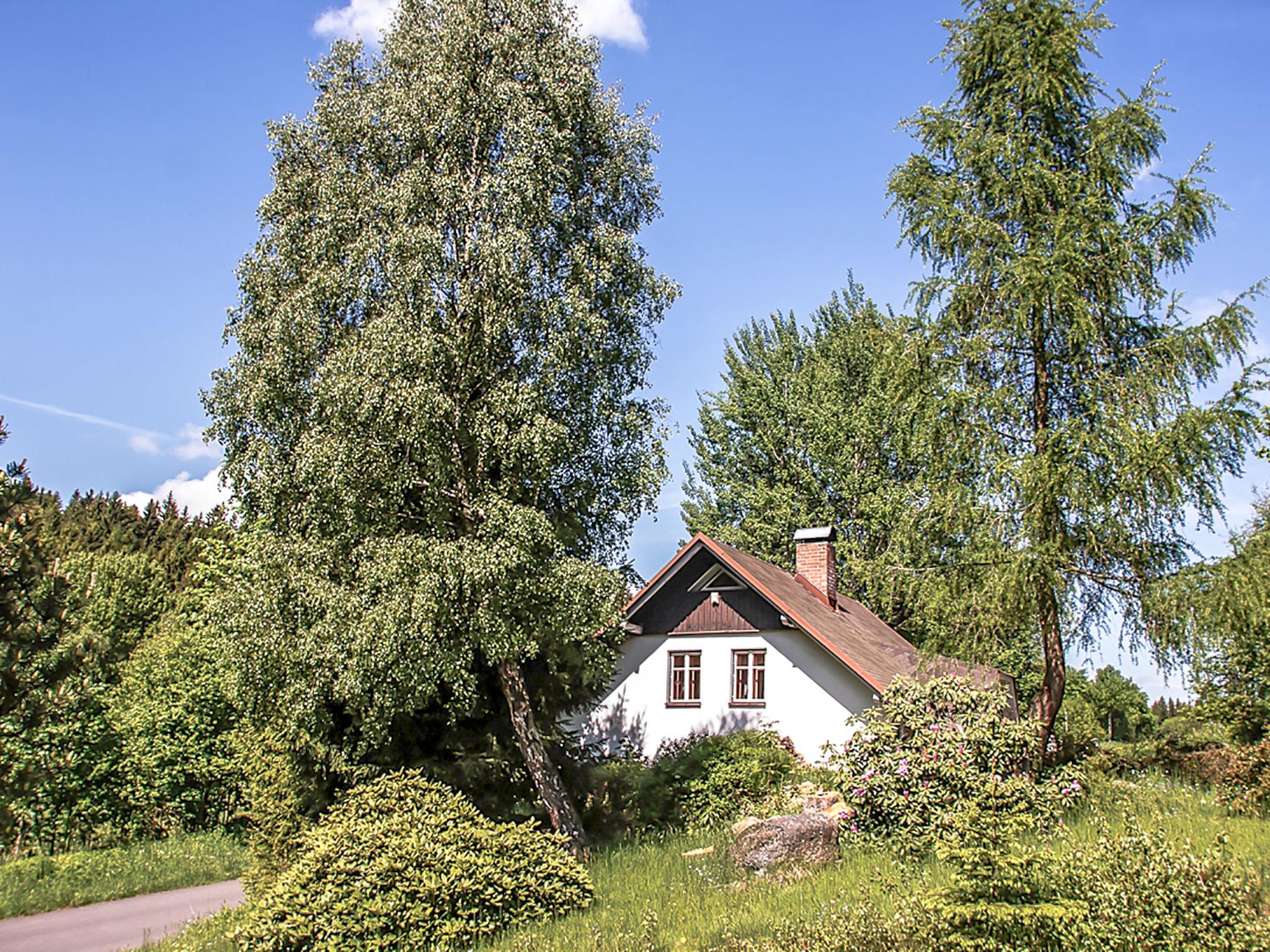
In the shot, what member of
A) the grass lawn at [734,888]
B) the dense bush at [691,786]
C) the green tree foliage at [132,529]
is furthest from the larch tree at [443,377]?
the green tree foliage at [132,529]

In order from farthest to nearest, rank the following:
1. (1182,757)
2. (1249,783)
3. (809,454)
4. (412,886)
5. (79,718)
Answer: (809,454) < (79,718) < (1182,757) < (1249,783) < (412,886)

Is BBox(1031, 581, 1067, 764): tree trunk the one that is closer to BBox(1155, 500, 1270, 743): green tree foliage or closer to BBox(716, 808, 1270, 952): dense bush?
BBox(1155, 500, 1270, 743): green tree foliage

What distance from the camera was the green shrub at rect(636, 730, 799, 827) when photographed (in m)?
17.2

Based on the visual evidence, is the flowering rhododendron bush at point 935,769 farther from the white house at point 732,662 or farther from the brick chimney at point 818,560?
the brick chimney at point 818,560

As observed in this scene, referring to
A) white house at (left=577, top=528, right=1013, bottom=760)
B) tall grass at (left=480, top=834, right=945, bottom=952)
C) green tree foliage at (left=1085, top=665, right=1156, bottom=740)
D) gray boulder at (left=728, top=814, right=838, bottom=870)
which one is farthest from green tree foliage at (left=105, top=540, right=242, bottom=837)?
green tree foliage at (left=1085, top=665, right=1156, bottom=740)

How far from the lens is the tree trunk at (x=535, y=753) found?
1458 centimetres

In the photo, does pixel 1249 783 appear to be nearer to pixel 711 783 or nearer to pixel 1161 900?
pixel 1161 900

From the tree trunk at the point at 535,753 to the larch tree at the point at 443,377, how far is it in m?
0.04

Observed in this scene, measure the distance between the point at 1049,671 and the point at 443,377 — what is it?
922 cm

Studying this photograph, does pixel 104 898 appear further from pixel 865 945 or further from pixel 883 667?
pixel 883 667

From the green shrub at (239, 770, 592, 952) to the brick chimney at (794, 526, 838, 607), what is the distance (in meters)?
18.0

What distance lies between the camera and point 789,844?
403 inches

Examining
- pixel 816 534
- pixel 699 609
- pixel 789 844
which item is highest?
pixel 816 534

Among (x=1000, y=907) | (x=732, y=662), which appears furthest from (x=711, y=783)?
(x=1000, y=907)
